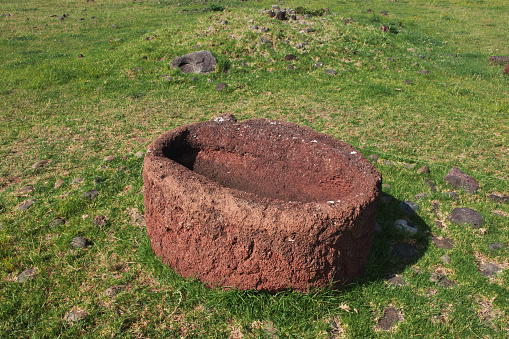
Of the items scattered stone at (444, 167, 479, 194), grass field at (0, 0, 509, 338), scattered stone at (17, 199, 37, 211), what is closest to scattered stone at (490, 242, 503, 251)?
grass field at (0, 0, 509, 338)

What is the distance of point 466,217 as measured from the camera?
170 inches

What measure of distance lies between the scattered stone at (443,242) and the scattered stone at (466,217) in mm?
375

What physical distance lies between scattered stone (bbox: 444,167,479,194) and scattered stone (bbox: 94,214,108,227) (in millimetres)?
4420

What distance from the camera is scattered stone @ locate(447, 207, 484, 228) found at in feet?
14.0

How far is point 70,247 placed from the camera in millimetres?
3803

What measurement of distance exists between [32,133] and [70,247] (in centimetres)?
355

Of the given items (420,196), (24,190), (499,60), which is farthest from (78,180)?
(499,60)

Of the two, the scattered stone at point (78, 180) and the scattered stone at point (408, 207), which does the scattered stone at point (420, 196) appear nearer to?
the scattered stone at point (408, 207)

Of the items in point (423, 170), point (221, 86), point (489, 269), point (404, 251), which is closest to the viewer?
point (489, 269)

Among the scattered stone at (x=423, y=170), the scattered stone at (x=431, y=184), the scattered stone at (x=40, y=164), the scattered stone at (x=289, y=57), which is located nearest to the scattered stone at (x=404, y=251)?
the scattered stone at (x=431, y=184)

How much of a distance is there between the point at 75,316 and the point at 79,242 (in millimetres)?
970

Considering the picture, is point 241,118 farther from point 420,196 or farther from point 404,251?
point 404,251

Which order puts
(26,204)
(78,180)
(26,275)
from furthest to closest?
1. (78,180)
2. (26,204)
3. (26,275)

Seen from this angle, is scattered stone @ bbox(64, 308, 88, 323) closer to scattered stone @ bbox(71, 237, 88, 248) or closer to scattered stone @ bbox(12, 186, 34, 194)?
scattered stone @ bbox(71, 237, 88, 248)
